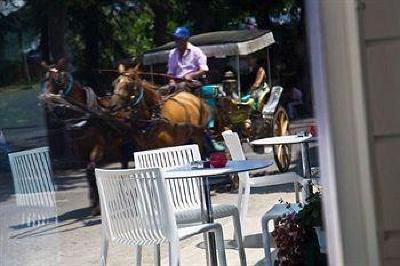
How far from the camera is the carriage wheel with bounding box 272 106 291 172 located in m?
6.20

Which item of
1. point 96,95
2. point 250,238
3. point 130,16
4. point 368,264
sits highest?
point 130,16

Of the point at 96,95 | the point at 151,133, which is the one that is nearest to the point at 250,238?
the point at 151,133

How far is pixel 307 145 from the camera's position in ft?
16.7

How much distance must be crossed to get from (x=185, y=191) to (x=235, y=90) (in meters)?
4.12

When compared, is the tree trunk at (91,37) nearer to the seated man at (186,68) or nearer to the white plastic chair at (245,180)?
the seated man at (186,68)

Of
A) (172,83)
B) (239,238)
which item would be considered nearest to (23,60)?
(239,238)

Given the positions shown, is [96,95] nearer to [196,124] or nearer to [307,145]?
[196,124]

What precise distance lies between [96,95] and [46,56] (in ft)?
3.31

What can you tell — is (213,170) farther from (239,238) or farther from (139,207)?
(239,238)

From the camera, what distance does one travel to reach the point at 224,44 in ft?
30.1

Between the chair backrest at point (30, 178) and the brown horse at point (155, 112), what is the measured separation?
9.01 ft

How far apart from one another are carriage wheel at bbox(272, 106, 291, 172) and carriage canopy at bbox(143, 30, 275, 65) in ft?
3.28

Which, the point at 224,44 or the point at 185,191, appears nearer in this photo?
the point at 185,191

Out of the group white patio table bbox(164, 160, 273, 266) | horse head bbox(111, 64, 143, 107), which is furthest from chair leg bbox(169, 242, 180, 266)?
horse head bbox(111, 64, 143, 107)
